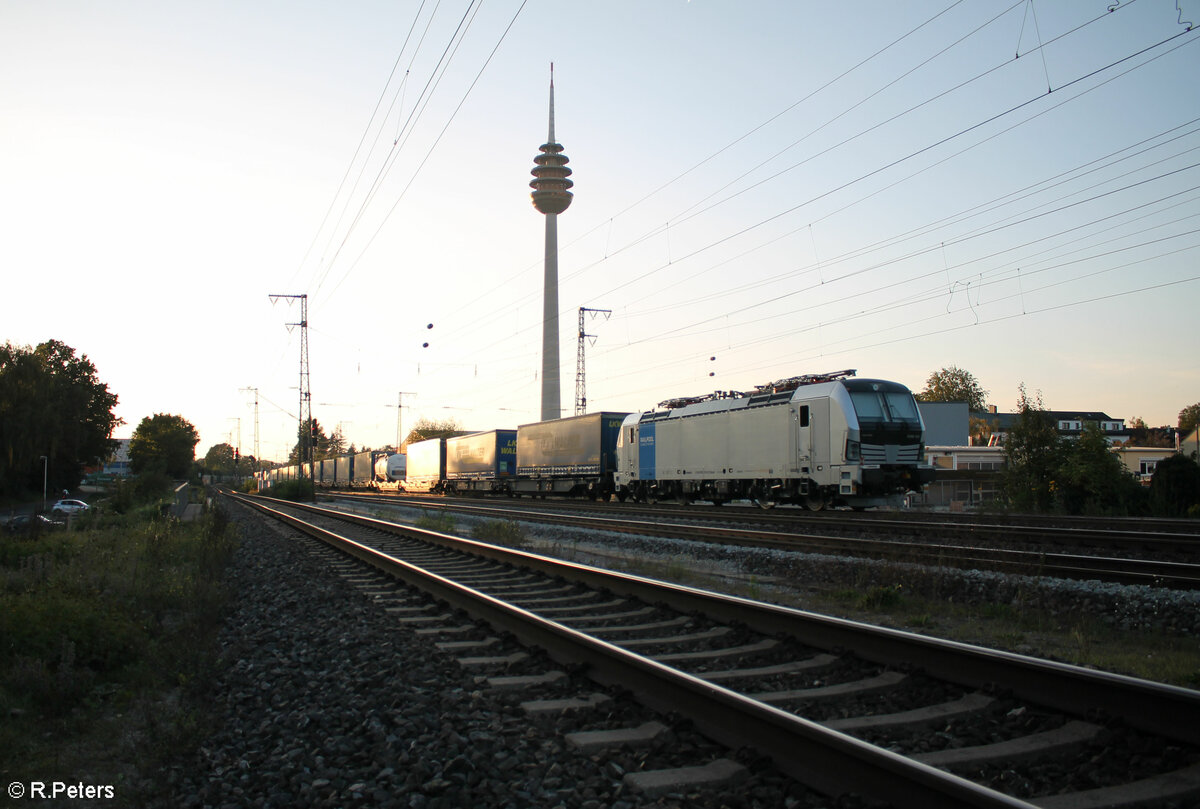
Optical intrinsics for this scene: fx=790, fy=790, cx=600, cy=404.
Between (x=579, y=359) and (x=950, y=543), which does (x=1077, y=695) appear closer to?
(x=950, y=543)

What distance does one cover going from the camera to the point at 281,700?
5184 millimetres

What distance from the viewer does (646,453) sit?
90.9ft

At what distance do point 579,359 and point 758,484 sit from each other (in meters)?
26.8

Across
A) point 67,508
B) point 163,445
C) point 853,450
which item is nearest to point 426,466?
point 67,508

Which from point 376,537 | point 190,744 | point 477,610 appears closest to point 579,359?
point 376,537

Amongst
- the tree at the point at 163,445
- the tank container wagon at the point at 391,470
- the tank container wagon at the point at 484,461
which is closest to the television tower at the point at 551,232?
the tank container wagon at the point at 391,470

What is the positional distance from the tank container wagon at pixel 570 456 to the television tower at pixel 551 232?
50797mm

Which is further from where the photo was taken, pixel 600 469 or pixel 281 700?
pixel 600 469

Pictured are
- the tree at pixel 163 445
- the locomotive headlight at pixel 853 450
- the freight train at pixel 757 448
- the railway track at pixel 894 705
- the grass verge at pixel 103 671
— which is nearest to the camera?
the railway track at pixel 894 705

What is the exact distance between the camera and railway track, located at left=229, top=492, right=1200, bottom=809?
328cm

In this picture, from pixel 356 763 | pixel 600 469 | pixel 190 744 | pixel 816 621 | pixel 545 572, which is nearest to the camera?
pixel 356 763

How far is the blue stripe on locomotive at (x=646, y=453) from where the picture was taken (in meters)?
27.3

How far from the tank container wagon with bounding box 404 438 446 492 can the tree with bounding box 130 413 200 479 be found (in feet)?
222

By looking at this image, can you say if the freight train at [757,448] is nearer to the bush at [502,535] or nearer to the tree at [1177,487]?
the tree at [1177,487]
